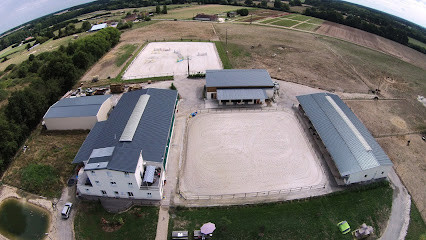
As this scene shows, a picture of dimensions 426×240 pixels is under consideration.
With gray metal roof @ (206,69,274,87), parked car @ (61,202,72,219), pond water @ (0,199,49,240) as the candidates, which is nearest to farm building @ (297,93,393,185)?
gray metal roof @ (206,69,274,87)

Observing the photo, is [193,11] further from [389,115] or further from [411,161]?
[411,161]

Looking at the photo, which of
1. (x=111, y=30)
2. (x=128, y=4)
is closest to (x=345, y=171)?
(x=111, y=30)

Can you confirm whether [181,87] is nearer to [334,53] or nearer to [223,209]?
[223,209]

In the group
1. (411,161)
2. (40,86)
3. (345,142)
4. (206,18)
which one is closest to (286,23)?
(206,18)

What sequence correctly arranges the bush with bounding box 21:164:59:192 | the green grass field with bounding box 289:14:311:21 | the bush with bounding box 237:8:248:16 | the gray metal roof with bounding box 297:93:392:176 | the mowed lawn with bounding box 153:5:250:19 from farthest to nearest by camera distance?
the mowed lawn with bounding box 153:5:250:19, the bush with bounding box 237:8:248:16, the green grass field with bounding box 289:14:311:21, the bush with bounding box 21:164:59:192, the gray metal roof with bounding box 297:93:392:176

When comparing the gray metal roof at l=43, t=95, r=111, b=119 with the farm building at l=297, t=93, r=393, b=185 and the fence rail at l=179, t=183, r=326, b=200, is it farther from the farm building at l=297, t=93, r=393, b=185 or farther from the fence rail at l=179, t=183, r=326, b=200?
the farm building at l=297, t=93, r=393, b=185
